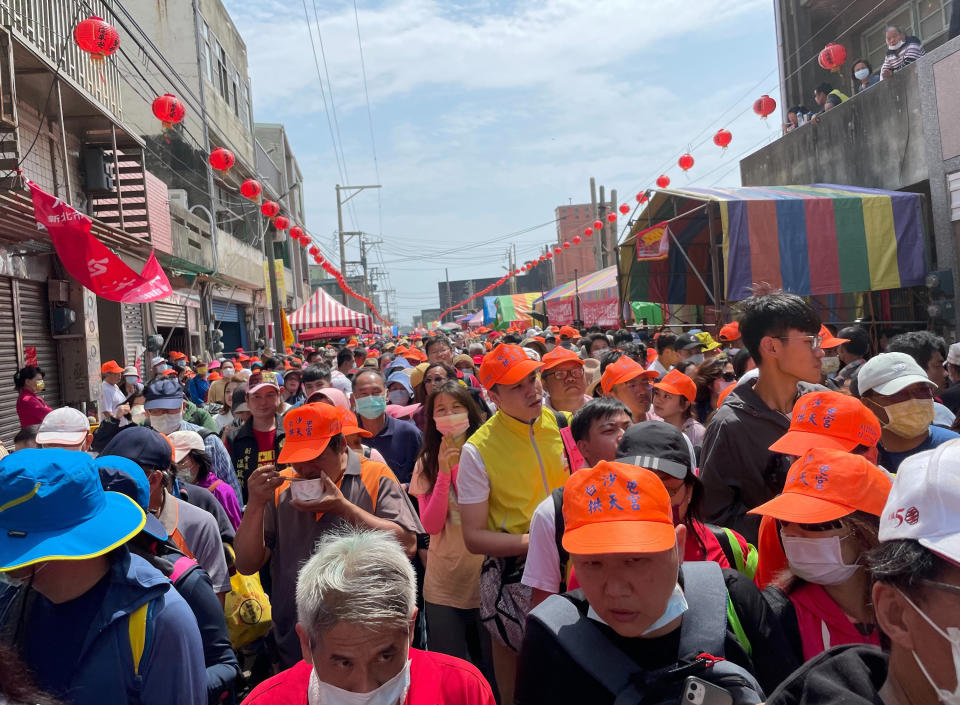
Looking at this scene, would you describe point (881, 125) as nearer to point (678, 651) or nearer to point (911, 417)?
point (911, 417)

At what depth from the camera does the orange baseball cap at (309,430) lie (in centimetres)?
349

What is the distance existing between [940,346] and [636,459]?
4714mm

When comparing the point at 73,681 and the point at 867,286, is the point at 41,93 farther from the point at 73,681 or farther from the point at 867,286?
the point at 867,286

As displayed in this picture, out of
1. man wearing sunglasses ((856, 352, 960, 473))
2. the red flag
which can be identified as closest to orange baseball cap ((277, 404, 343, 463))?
man wearing sunglasses ((856, 352, 960, 473))

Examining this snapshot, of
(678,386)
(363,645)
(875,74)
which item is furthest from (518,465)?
(875,74)

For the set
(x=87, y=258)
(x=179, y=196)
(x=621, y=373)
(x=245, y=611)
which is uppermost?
(x=179, y=196)

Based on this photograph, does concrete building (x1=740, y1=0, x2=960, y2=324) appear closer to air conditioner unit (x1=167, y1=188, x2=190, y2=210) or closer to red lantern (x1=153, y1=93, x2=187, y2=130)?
red lantern (x1=153, y1=93, x2=187, y2=130)

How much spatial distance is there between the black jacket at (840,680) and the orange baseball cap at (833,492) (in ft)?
2.52

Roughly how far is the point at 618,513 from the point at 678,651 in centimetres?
38

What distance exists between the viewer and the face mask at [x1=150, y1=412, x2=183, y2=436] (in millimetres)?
6055

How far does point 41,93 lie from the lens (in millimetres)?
11906

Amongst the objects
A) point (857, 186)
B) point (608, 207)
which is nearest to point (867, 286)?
point (857, 186)

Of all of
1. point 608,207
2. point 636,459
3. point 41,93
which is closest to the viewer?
point 636,459

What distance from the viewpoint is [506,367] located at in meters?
3.94
